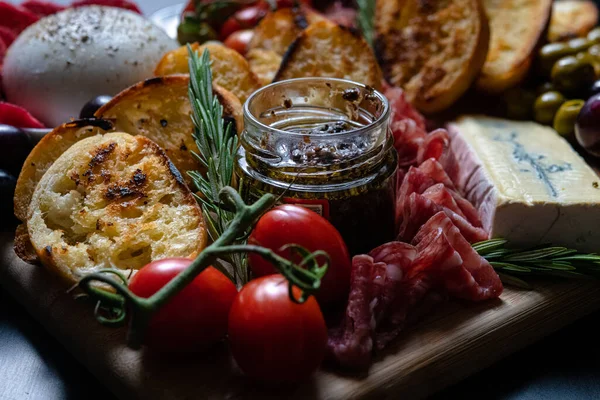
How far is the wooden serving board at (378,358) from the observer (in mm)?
1321

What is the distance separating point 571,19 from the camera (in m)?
3.03

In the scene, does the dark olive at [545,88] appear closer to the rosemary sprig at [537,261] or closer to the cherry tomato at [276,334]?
the rosemary sprig at [537,261]

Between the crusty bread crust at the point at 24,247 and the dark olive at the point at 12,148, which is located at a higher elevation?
the dark olive at the point at 12,148

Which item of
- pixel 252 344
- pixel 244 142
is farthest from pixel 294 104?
pixel 252 344

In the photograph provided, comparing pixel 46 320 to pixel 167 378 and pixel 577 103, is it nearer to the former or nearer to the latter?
pixel 167 378

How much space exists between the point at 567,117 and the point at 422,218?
3.00ft

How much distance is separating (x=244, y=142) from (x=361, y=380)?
689 millimetres

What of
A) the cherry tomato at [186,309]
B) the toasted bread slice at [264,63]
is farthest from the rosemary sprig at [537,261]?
the toasted bread slice at [264,63]

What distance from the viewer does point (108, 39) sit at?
2301 mm

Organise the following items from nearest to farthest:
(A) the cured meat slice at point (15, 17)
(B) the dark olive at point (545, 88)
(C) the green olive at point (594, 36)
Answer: (B) the dark olive at point (545, 88)
(C) the green olive at point (594, 36)
(A) the cured meat slice at point (15, 17)

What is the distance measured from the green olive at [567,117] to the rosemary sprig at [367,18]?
93 cm

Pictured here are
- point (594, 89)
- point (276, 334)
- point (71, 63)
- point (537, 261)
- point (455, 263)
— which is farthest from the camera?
point (594, 89)

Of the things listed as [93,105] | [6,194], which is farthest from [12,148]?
[93,105]

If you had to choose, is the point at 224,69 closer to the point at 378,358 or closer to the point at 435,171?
the point at 435,171
